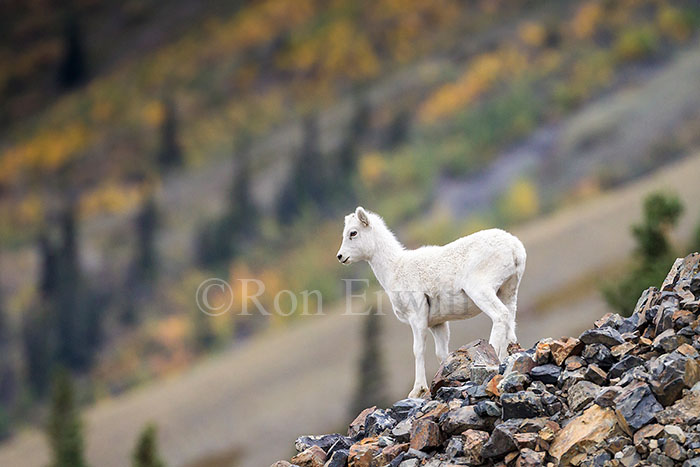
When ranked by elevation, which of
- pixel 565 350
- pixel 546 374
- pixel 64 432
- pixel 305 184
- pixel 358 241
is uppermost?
pixel 305 184

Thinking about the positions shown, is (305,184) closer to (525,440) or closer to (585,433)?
(525,440)

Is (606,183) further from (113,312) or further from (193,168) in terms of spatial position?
(113,312)

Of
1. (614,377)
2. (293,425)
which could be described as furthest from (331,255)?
(614,377)

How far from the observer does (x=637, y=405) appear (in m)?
10.1

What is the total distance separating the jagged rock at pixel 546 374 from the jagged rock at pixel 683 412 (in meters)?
1.38

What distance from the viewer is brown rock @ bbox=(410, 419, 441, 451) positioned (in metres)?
11.0

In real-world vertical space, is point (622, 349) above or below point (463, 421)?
above

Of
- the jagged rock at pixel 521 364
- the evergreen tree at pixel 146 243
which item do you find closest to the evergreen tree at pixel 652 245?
the jagged rock at pixel 521 364

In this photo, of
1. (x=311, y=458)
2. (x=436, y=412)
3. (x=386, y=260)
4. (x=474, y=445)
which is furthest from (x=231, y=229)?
(x=474, y=445)

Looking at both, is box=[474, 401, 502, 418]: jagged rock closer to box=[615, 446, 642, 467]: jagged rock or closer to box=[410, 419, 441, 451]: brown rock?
box=[410, 419, 441, 451]: brown rock

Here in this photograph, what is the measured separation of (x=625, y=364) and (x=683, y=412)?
1.04 metres

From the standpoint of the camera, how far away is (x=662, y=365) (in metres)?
10.3

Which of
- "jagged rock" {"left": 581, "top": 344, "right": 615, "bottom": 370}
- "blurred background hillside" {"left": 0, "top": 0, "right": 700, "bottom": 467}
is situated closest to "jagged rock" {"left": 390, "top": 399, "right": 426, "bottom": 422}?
"jagged rock" {"left": 581, "top": 344, "right": 615, "bottom": 370}

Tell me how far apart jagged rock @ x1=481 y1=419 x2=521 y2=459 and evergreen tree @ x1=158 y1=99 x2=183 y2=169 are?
142 ft
